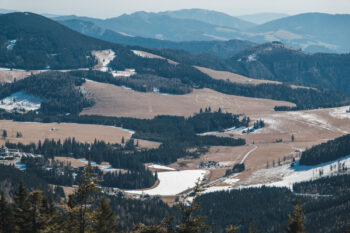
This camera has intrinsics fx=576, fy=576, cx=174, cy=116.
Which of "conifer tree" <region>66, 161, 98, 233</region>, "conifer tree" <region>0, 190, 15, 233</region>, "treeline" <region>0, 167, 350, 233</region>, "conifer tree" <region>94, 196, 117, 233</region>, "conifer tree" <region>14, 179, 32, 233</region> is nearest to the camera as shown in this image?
"conifer tree" <region>66, 161, 98, 233</region>

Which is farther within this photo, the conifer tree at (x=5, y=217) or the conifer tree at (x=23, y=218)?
the conifer tree at (x=5, y=217)

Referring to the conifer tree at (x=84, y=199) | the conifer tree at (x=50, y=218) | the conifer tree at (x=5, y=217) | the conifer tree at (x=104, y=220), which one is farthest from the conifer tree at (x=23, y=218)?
the conifer tree at (x=104, y=220)

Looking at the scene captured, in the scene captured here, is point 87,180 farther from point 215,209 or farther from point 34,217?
point 215,209

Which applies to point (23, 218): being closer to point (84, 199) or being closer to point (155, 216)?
point (84, 199)

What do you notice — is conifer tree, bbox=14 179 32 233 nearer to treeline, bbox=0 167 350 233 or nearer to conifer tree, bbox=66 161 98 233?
treeline, bbox=0 167 350 233

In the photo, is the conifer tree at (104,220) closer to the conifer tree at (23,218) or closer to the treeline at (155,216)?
the treeline at (155,216)

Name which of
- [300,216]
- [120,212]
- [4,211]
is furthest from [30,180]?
[300,216]

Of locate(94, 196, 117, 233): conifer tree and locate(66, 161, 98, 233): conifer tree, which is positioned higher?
locate(66, 161, 98, 233): conifer tree

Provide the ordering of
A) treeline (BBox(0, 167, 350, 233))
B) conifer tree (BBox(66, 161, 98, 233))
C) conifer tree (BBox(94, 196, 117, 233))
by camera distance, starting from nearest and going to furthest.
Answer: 1. conifer tree (BBox(66, 161, 98, 233))
2. treeline (BBox(0, 167, 350, 233))
3. conifer tree (BBox(94, 196, 117, 233))

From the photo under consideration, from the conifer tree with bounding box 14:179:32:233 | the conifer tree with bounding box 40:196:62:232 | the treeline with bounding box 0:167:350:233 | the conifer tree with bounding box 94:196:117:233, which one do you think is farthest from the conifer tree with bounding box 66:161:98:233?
the conifer tree with bounding box 14:179:32:233

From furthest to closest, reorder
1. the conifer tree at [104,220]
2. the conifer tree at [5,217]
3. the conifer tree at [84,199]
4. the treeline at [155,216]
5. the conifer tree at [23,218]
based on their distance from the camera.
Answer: the conifer tree at [5,217], the conifer tree at [104,220], the conifer tree at [23,218], the treeline at [155,216], the conifer tree at [84,199]

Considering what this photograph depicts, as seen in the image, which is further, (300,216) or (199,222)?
(300,216)
